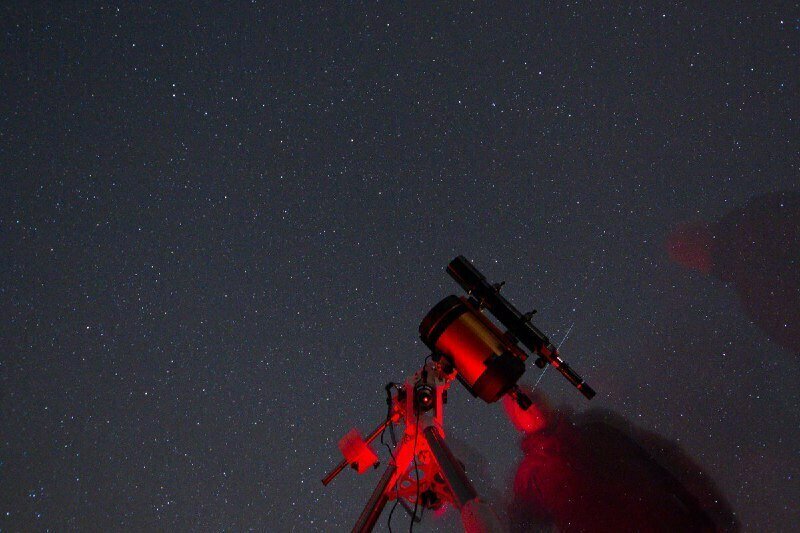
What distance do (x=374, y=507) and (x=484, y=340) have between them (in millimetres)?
1216

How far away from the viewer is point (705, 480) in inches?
508

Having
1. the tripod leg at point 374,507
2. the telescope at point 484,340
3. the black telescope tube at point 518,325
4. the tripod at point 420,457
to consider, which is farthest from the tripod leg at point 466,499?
the black telescope tube at point 518,325

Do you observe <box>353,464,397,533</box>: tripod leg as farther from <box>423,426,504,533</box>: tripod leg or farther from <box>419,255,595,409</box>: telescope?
<box>419,255,595,409</box>: telescope

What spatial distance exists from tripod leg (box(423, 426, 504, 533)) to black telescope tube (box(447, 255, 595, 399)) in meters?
1.15

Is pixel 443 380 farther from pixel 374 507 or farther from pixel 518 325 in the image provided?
pixel 374 507

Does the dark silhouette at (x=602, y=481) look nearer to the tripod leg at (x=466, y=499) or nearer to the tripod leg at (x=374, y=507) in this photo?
the tripod leg at (x=374, y=507)

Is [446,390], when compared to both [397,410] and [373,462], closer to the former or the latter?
[397,410]

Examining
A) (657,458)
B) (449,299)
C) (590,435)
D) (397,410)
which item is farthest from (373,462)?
(657,458)

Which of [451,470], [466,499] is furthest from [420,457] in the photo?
[466,499]

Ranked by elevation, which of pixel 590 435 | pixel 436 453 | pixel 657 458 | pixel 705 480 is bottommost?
pixel 705 480

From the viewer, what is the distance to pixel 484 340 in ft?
10.5

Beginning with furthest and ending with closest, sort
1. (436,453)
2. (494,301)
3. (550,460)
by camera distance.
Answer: (550,460) < (494,301) < (436,453)

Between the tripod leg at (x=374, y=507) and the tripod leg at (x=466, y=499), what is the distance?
35 cm

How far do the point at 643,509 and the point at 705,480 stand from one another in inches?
136
